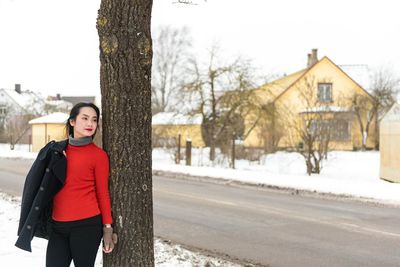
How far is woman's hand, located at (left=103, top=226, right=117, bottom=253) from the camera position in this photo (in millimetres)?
3781

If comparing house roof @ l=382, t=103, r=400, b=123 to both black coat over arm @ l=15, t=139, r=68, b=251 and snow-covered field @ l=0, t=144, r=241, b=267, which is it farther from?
black coat over arm @ l=15, t=139, r=68, b=251

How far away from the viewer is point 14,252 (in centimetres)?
614

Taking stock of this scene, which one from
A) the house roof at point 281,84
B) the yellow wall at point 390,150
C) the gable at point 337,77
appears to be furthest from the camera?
the gable at point 337,77

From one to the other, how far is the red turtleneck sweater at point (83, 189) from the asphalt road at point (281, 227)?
366cm

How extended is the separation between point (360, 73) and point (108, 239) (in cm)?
4989

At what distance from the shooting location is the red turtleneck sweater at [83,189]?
3.65m

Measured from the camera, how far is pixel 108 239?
380cm

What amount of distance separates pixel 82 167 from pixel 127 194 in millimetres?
446

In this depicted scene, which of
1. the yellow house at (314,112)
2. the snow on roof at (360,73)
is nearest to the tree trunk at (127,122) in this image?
the yellow house at (314,112)

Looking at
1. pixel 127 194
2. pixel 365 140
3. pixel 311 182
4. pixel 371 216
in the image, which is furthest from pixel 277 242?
pixel 365 140

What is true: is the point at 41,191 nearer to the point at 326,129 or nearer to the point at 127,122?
the point at 127,122

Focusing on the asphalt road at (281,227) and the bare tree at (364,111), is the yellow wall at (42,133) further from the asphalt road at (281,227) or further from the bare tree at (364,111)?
the bare tree at (364,111)

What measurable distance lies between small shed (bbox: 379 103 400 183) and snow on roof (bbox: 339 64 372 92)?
101 feet

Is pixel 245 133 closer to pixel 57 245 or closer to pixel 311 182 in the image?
pixel 311 182
